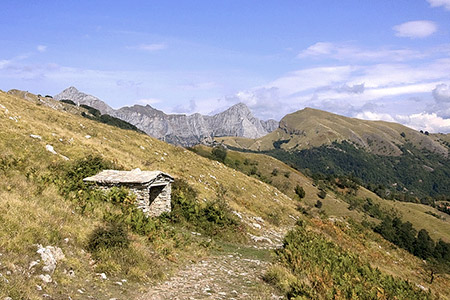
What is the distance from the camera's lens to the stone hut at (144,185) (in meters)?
17.5

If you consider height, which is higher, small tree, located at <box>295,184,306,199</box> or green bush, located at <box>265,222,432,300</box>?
green bush, located at <box>265,222,432,300</box>

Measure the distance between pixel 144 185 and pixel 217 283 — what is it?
802cm

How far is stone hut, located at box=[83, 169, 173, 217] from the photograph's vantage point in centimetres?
1745

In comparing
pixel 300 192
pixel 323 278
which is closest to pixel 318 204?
pixel 300 192

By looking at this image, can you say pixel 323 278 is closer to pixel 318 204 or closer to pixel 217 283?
pixel 217 283

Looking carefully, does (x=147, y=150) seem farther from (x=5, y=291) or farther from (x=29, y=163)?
→ (x=5, y=291)

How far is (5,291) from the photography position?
660cm

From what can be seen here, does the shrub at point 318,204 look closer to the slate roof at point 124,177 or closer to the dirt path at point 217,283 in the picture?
the slate roof at point 124,177

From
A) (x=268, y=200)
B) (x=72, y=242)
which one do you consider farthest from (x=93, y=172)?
(x=268, y=200)

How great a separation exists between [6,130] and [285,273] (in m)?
21.8

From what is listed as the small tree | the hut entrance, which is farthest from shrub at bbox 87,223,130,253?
the small tree

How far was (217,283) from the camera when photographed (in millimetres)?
11125

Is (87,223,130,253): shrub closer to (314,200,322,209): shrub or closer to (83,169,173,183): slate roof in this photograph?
(83,169,173,183): slate roof

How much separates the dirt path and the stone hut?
5.39 m
